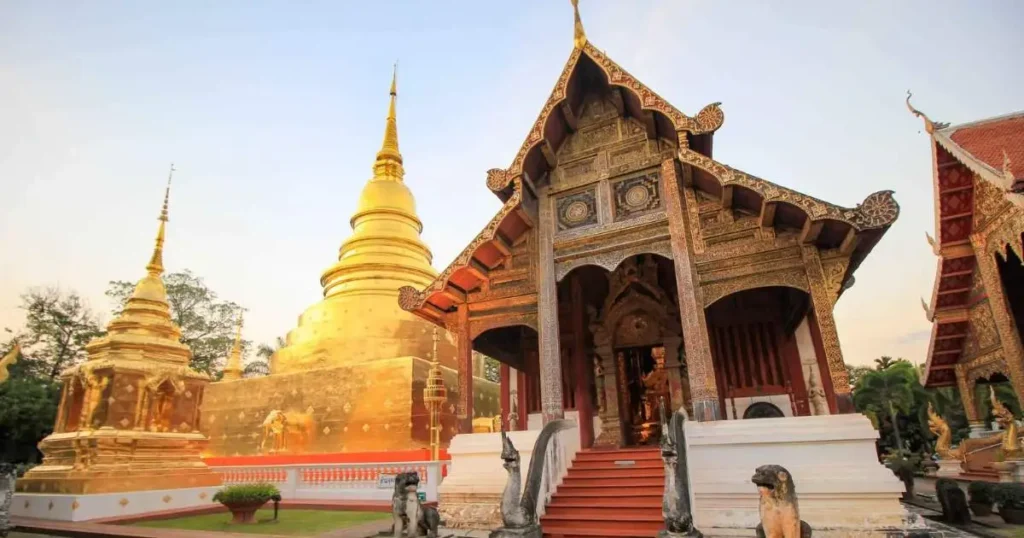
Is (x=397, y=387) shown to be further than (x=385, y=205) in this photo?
No

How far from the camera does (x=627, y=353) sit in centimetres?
973

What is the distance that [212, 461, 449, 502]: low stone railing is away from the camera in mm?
9625

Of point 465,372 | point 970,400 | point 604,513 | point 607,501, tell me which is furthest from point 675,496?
point 970,400

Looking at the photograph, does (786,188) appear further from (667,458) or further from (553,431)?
(553,431)

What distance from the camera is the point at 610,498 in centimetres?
615

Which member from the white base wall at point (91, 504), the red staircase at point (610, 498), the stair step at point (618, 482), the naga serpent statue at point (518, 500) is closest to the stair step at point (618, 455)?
the red staircase at point (610, 498)

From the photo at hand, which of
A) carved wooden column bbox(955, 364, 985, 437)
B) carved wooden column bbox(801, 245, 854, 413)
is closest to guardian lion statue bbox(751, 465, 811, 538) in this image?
carved wooden column bbox(801, 245, 854, 413)

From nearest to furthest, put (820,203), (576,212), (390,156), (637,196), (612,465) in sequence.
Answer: (820,203) → (612,465) → (637,196) → (576,212) → (390,156)

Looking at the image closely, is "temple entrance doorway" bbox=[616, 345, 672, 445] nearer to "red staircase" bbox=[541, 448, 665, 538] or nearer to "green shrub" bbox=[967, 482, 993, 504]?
"red staircase" bbox=[541, 448, 665, 538]

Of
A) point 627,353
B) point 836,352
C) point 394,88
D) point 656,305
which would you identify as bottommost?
point 836,352

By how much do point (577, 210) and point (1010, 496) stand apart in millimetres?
6420

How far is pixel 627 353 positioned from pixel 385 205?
11.4 metres

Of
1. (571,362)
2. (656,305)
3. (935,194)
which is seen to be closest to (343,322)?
(571,362)

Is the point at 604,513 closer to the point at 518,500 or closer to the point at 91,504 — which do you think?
the point at 518,500
